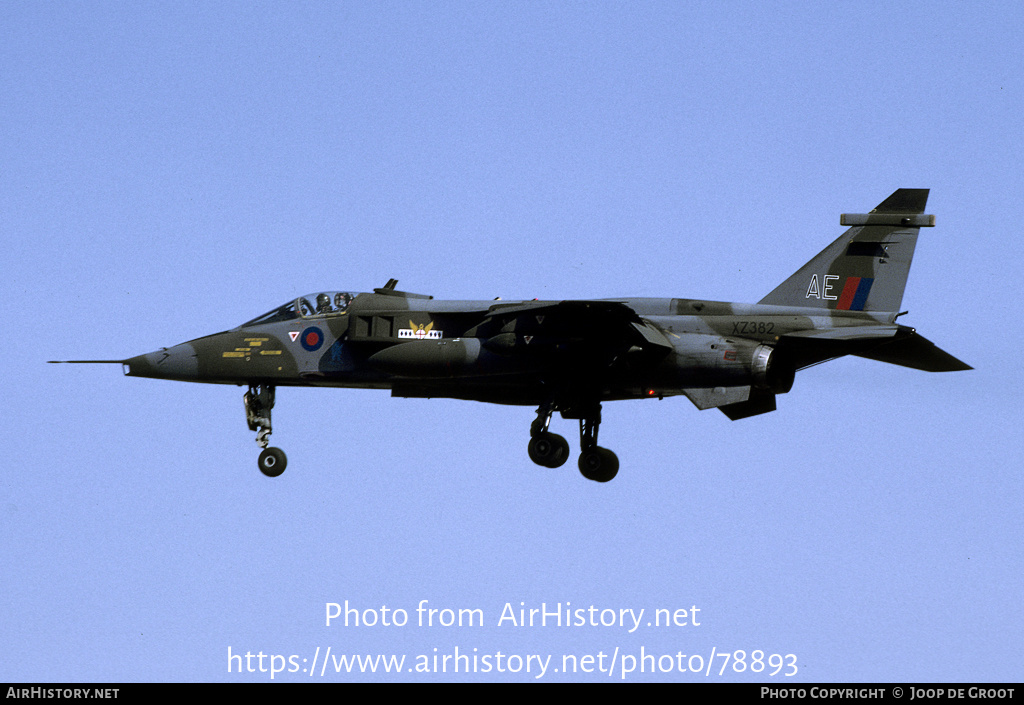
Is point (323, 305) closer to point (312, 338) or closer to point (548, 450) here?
point (312, 338)

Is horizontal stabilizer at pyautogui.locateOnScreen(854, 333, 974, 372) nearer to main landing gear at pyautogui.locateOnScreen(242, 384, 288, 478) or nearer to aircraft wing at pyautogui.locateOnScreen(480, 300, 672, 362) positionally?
aircraft wing at pyautogui.locateOnScreen(480, 300, 672, 362)

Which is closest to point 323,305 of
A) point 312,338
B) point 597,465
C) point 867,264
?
point 312,338

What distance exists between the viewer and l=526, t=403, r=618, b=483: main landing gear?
1003 inches

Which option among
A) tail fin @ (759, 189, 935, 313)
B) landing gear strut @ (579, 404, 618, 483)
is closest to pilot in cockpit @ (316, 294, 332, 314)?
landing gear strut @ (579, 404, 618, 483)

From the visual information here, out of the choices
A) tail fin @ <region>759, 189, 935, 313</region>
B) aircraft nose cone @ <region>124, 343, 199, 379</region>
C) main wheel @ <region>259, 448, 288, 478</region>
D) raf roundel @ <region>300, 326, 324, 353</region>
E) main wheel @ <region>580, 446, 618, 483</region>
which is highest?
tail fin @ <region>759, 189, 935, 313</region>

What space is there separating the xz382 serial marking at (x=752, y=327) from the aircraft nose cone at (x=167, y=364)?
9.58m

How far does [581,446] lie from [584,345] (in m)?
2.39

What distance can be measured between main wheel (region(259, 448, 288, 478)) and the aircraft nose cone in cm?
192

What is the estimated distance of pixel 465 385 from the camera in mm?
25609
